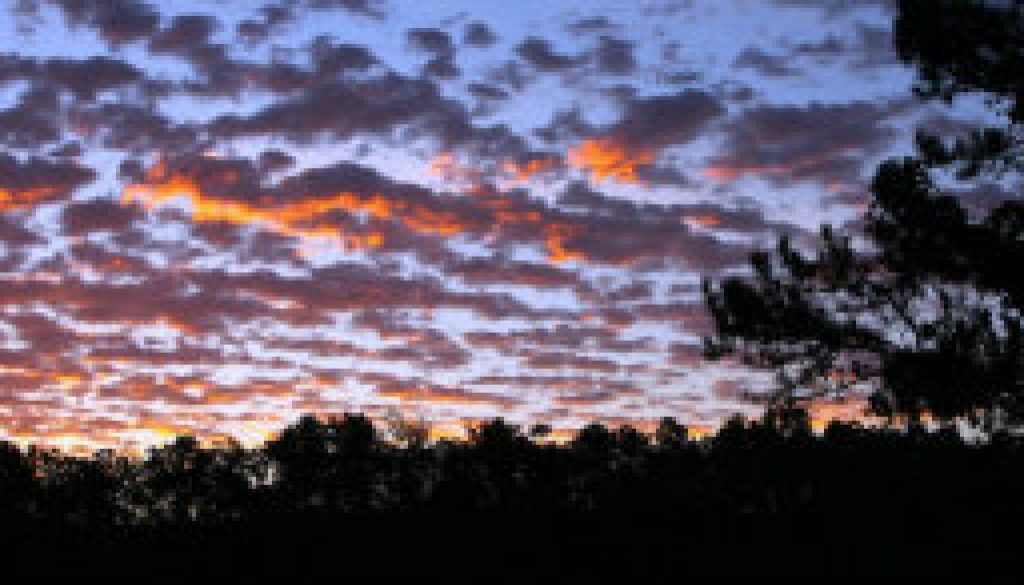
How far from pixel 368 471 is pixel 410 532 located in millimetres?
5845

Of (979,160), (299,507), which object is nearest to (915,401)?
(979,160)

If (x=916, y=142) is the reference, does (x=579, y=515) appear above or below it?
below

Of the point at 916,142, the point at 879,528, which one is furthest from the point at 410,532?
the point at 916,142

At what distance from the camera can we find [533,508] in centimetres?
2136

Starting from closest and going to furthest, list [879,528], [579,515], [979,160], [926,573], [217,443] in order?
[926,573] → [879,528] → [979,160] → [579,515] → [217,443]

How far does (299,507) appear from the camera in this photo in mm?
24828

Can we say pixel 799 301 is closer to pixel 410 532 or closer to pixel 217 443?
pixel 410 532

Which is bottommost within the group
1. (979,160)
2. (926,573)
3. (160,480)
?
(926,573)

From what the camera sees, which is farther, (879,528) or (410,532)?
(410,532)

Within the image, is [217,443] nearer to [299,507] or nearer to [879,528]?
[299,507]

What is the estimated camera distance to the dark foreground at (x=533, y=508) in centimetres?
1453

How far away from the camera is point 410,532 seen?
19.2 metres

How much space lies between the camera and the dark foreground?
47.7 ft

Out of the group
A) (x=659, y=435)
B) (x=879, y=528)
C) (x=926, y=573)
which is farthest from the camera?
(x=659, y=435)
